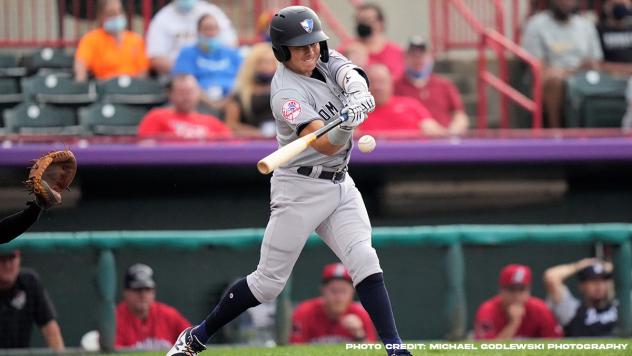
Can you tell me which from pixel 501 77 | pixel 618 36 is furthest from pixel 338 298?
pixel 618 36

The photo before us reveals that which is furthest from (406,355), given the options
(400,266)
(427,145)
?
(427,145)

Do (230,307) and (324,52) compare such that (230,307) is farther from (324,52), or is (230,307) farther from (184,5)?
(184,5)

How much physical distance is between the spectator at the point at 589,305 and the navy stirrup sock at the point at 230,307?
271 cm

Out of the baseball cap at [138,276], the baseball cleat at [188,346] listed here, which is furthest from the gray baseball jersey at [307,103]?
the baseball cap at [138,276]

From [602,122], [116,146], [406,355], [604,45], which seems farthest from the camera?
[604,45]

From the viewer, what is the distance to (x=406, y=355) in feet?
17.0

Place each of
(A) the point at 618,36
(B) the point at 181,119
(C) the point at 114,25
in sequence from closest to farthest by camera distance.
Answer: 1. (B) the point at 181,119
2. (C) the point at 114,25
3. (A) the point at 618,36

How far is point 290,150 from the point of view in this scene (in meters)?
4.95

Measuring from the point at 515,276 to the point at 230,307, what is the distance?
2.60 m

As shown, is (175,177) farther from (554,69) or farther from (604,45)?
(604,45)

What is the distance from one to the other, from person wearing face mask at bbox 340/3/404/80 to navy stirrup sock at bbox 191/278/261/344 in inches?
174

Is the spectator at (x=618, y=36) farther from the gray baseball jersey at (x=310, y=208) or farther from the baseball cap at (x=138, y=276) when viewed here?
the gray baseball jersey at (x=310, y=208)

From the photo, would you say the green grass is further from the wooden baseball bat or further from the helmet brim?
the helmet brim

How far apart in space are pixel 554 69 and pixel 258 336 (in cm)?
372
